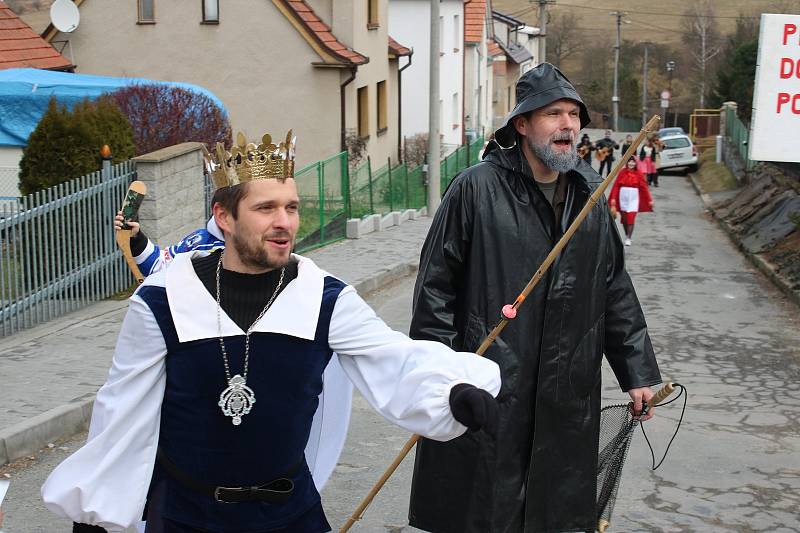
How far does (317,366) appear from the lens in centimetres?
321

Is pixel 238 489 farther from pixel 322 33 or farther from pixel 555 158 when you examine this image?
pixel 322 33

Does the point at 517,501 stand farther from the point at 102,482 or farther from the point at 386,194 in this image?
the point at 386,194

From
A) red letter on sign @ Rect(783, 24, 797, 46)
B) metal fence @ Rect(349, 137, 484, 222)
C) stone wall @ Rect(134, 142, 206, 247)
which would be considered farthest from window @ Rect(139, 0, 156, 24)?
red letter on sign @ Rect(783, 24, 797, 46)

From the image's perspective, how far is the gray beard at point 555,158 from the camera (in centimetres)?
418

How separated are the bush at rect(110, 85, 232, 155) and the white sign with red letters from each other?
687 centimetres

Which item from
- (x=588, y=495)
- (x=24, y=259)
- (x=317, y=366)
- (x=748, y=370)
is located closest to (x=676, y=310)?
(x=748, y=370)

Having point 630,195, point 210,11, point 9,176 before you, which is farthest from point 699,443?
point 210,11

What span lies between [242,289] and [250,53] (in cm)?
2379

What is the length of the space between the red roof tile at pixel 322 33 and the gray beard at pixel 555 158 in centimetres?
2204

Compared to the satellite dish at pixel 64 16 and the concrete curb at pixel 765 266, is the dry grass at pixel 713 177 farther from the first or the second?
the satellite dish at pixel 64 16

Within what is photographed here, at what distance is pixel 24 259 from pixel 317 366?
776cm

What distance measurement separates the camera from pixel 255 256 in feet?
10.2

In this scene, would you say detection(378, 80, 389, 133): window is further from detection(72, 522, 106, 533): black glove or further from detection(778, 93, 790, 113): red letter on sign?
detection(72, 522, 106, 533): black glove

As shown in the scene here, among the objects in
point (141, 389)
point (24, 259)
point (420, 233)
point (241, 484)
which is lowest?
point (420, 233)
